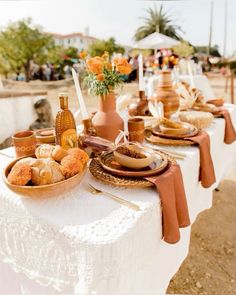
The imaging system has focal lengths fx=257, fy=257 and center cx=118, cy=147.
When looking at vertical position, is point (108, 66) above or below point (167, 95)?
above

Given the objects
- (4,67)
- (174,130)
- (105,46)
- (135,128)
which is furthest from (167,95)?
(105,46)

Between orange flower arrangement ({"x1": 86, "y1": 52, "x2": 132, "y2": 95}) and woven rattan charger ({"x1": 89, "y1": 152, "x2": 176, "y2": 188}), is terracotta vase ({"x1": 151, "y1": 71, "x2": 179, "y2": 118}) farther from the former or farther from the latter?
woven rattan charger ({"x1": 89, "y1": 152, "x2": 176, "y2": 188})

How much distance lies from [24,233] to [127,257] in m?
0.29

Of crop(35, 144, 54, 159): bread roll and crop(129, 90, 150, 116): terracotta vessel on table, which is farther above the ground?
crop(129, 90, 150, 116): terracotta vessel on table

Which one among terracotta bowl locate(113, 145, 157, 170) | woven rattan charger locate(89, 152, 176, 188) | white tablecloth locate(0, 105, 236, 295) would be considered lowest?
white tablecloth locate(0, 105, 236, 295)

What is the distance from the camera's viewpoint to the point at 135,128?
1.06 metres

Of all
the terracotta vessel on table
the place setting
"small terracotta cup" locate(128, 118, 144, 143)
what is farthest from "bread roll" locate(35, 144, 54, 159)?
the terracotta vessel on table

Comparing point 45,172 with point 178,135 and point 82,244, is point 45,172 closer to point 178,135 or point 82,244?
point 82,244

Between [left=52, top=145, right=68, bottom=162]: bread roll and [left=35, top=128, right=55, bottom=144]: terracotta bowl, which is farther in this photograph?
[left=35, top=128, right=55, bottom=144]: terracotta bowl

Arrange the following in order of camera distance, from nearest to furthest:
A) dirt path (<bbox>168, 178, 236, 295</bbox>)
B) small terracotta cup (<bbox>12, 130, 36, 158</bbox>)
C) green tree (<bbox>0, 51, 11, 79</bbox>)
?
1. small terracotta cup (<bbox>12, 130, 36, 158</bbox>)
2. dirt path (<bbox>168, 178, 236, 295</bbox>)
3. green tree (<bbox>0, 51, 11, 79</bbox>)

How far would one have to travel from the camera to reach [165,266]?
89cm

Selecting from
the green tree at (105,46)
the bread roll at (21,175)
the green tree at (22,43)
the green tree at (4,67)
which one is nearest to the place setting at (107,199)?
the bread roll at (21,175)

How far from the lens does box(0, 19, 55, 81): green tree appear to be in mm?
13281

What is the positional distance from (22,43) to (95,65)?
14.3 meters
